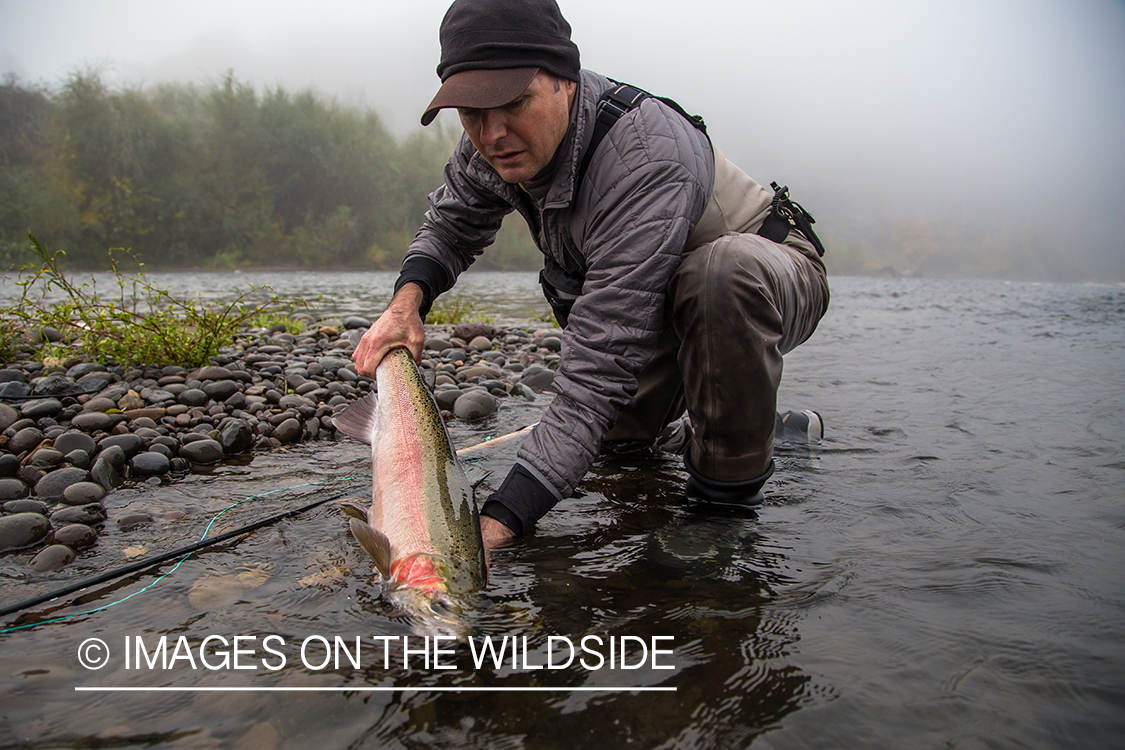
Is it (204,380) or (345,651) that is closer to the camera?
(345,651)

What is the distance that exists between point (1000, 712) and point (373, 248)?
63055mm

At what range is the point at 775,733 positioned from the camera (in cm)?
150

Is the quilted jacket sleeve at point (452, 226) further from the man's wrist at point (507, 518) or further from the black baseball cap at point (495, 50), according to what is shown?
the man's wrist at point (507, 518)

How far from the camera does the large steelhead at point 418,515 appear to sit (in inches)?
75.5

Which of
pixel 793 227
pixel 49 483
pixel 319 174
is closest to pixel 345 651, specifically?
pixel 49 483

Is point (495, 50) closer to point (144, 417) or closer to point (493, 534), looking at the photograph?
point (493, 534)

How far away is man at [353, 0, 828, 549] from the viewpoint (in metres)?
2.29

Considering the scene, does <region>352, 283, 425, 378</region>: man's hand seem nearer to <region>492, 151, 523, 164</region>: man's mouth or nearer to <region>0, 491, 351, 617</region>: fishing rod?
<region>0, 491, 351, 617</region>: fishing rod

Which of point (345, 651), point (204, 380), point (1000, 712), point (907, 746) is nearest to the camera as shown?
point (907, 746)

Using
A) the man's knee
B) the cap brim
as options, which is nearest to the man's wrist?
the man's knee

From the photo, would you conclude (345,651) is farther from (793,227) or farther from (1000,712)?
(793,227)

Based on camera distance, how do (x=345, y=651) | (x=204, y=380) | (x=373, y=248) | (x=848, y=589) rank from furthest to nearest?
(x=373, y=248), (x=204, y=380), (x=848, y=589), (x=345, y=651)

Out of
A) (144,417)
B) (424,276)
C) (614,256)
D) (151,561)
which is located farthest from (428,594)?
(144,417)

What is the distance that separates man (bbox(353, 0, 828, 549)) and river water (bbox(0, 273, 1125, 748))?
38 centimetres
